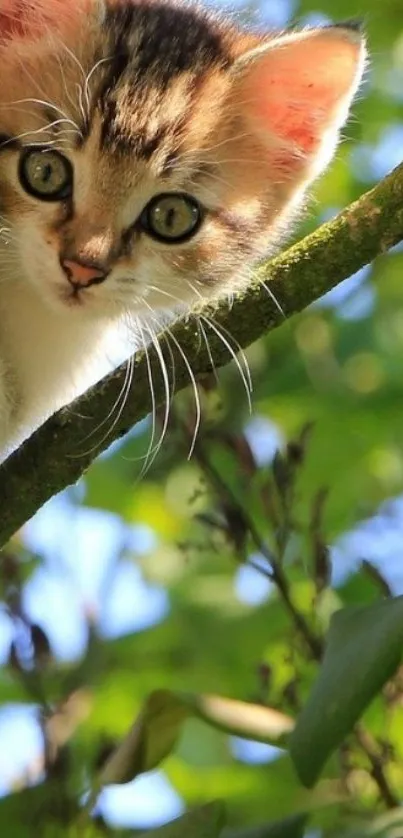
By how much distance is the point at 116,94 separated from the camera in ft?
3.81

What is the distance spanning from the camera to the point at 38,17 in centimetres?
124

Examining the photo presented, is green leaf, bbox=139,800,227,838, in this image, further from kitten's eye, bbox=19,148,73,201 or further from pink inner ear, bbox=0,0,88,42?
pink inner ear, bbox=0,0,88,42

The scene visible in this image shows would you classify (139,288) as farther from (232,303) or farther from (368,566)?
(368,566)

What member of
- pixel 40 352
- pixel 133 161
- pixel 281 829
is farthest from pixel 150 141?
pixel 281 829

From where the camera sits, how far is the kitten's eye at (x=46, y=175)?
3.74 ft

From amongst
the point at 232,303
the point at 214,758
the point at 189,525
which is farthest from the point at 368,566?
the point at 189,525

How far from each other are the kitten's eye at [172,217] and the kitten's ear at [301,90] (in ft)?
0.45

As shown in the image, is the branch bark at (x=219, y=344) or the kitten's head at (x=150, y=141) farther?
the kitten's head at (x=150, y=141)

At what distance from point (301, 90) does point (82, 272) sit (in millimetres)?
348

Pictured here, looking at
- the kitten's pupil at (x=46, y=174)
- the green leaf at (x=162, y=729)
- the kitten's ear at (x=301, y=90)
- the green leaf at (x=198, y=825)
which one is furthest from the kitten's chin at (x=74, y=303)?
the green leaf at (x=198, y=825)

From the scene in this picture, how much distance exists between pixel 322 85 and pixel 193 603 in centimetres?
64

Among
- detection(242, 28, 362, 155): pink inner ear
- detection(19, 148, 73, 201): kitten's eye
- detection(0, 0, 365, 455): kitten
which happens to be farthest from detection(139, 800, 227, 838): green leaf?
detection(242, 28, 362, 155): pink inner ear

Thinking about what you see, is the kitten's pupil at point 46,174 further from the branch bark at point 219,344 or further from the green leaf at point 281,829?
the green leaf at point 281,829

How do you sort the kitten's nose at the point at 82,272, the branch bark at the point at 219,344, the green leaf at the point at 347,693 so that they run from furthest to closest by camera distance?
the kitten's nose at the point at 82,272 < the branch bark at the point at 219,344 < the green leaf at the point at 347,693
